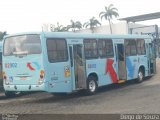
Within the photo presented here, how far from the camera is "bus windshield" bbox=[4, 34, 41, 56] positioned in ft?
49.8

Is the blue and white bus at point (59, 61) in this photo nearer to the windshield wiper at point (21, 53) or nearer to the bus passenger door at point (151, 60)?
the windshield wiper at point (21, 53)

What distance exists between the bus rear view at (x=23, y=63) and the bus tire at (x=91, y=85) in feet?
10.0

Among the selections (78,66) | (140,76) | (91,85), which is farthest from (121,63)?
(78,66)

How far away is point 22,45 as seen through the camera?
51.0ft

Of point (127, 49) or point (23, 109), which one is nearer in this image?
point (23, 109)

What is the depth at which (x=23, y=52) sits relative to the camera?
50.8 ft

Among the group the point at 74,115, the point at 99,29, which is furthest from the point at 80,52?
the point at 99,29

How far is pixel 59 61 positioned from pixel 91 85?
261 centimetres

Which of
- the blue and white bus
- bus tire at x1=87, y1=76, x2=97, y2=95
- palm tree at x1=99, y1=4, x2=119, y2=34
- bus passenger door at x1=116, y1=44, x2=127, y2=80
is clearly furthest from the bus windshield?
palm tree at x1=99, y1=4, x2=119, y2=34

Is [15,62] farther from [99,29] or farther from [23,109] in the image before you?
[99,29]

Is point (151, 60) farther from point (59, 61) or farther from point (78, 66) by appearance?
point (59, 61)

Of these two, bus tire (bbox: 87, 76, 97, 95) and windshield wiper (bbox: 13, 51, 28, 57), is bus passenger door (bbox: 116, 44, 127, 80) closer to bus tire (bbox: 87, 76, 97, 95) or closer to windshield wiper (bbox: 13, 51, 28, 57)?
bus tire (bbox: 87, 76, 97, 95)

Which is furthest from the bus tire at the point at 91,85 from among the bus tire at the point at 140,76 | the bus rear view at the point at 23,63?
the bus tire at the point at 140,76

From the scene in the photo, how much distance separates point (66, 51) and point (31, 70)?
1780 millimetres
